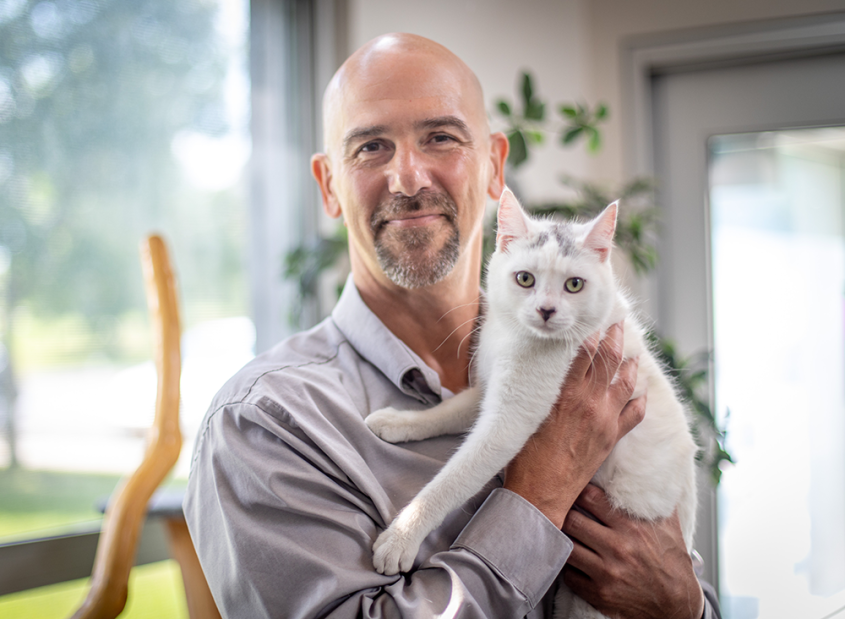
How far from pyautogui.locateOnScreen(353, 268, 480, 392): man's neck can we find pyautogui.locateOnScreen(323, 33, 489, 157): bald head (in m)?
0.33

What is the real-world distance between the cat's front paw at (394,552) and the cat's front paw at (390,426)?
0.57ft

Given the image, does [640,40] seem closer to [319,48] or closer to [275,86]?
[319,48]

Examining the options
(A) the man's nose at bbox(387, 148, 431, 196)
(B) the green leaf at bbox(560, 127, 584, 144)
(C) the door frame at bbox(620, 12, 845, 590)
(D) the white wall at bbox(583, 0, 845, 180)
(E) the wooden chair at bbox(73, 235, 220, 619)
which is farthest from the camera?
(D) the white wall at bbox(583, 0, 845, 180)

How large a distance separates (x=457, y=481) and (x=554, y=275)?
0.39m

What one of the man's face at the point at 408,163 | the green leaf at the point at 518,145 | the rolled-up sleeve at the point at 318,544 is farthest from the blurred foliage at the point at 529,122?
the rolled-up sleeve at the point at 318,544

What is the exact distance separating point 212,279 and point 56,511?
0.93m

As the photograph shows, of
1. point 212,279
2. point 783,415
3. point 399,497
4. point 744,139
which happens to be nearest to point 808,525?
point 783,415

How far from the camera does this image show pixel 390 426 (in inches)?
41.0

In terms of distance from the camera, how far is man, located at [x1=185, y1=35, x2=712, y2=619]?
0.87m

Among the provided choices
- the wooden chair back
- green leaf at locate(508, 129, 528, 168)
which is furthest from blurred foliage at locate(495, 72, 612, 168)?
the wooden chair back

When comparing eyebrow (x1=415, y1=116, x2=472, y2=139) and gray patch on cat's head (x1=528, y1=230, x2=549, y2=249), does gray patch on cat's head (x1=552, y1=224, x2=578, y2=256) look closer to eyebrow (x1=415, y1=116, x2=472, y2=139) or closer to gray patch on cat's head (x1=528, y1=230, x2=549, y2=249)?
gray patch on cat's head (x1=528, y1=230, x2=549, y2=249)

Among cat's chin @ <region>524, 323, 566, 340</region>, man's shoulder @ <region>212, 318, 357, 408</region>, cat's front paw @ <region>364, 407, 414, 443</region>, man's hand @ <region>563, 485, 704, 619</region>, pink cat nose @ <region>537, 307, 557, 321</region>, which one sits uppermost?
pink cat nose @ <region>537, 307, 557, 321</region>

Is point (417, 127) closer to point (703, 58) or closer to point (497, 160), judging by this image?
point (497, 160)

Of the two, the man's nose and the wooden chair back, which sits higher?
the man's nose
